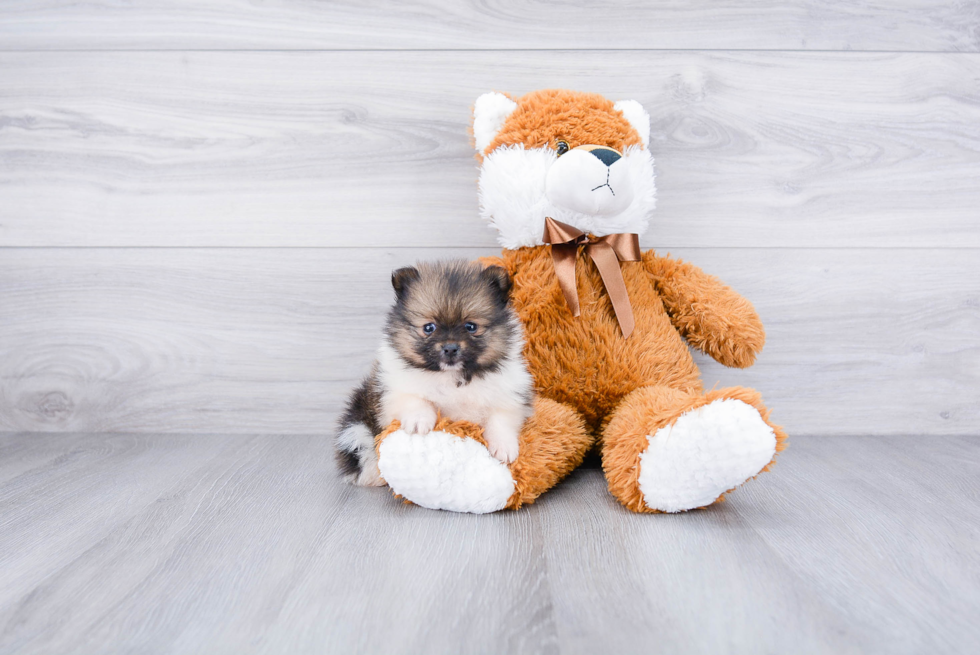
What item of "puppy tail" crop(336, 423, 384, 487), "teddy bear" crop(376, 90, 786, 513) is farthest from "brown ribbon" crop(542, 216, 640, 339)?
"puppy tail" crop(336, 423, 384, 487)

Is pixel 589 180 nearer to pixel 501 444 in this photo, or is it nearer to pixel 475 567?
pixel 501 444

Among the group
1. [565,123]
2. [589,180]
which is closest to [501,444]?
[589,180]

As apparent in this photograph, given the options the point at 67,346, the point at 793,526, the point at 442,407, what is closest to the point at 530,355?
the point at 442,407

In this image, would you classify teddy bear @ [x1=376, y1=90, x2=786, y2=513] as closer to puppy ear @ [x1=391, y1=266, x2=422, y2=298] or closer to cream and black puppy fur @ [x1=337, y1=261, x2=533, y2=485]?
cream and black puppy fur @ [x1=337, y1=261, x2=533, y2=485]

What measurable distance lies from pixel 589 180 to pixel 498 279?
0.80 ft

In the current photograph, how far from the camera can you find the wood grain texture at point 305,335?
1.44 meters

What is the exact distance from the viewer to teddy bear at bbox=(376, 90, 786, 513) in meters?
1.06

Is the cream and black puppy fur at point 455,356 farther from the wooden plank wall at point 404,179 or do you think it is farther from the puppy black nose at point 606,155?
the wooden plank wall at point 404,179

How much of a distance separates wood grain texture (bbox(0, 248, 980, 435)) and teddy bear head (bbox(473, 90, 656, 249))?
0.28 metres

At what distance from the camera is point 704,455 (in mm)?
920

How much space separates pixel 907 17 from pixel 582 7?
0.72 metres

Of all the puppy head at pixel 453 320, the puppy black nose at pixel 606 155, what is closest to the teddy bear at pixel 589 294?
the puppy black nose at pixel 606 155

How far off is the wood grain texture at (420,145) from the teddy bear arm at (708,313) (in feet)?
0.65

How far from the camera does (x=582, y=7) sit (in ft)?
4.55
